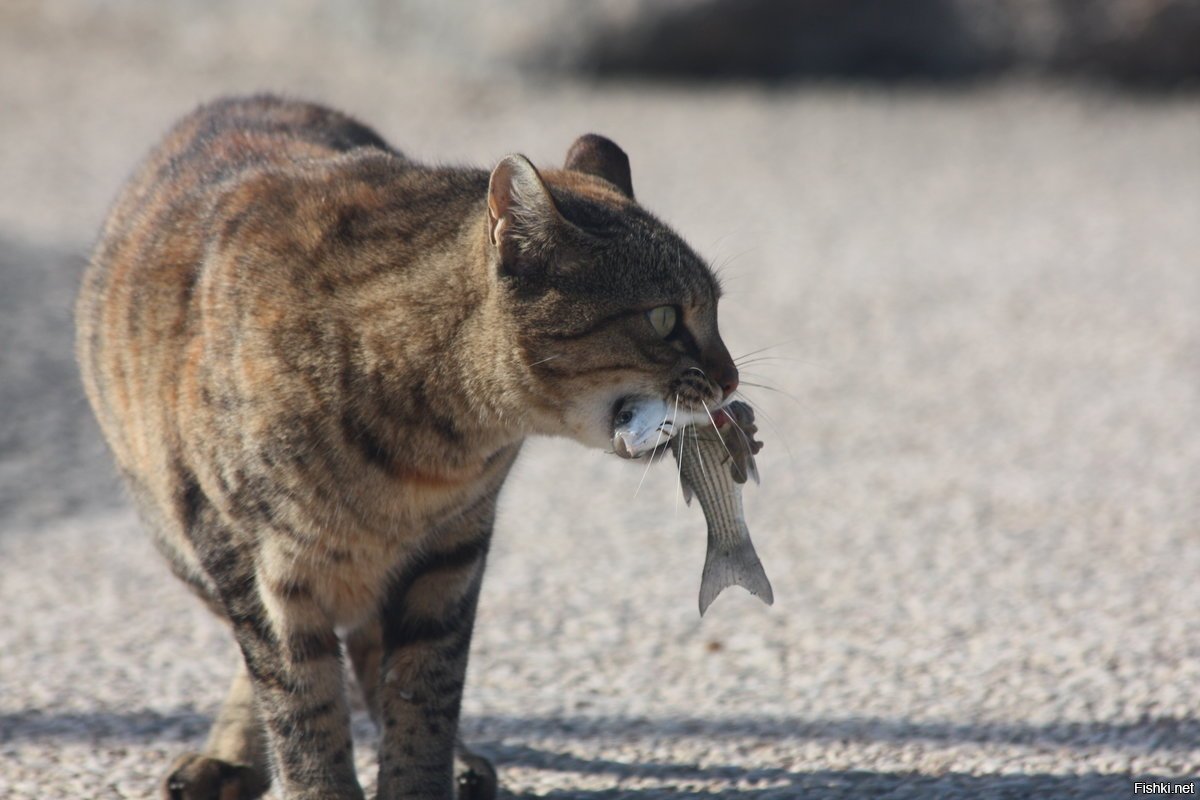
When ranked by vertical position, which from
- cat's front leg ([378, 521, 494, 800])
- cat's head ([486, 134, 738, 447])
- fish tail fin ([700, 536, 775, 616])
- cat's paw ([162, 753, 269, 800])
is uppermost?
cat's head ([486, 134, 738, 447])

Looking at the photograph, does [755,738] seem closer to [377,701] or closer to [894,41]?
[377,701]

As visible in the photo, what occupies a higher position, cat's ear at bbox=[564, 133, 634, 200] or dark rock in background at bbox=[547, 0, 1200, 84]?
dark rock in background at bbox=[547, 0, 1200, 84]

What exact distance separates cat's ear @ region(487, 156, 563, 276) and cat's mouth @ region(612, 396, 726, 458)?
0.32 m

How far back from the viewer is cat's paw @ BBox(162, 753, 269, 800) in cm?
312

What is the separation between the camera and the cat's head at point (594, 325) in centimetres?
271

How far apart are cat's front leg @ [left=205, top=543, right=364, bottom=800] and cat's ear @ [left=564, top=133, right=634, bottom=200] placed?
3.56 ft

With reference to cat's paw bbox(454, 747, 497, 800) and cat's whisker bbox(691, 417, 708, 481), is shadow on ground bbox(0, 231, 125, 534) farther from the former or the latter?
cat's whisker bbox(691, 417, 708, 481)

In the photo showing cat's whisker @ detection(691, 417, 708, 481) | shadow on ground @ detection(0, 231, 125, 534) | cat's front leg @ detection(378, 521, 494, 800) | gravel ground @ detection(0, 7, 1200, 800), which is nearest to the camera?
cat's whisker @ detection(691, 417, 708, 481)

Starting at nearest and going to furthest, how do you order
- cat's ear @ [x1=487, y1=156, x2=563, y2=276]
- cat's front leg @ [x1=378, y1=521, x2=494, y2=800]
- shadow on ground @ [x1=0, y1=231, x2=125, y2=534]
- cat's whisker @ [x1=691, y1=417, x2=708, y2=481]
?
cat's ear @ [x1=487, y1=156, x2=563, y2=276], cat's whisker @ [x1=691, y1=417, x2=708, y2=481], cat's front leg @ [x1=378, y1=521, x2=494, y2=800], shadow on ground @ [x1=0, y1=231, x2=125, y2=534]

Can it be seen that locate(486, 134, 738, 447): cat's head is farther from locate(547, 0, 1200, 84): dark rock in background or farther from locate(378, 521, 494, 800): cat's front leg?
locate(547, 0, 1200, 84): dark rock in background

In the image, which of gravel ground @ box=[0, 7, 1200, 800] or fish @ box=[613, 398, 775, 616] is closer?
fish @ box=[613, 398, 775, 616]

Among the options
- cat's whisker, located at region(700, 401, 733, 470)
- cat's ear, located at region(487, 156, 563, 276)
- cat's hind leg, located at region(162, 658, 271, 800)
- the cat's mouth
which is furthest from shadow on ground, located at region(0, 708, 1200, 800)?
cat's ear, located at region(487, 156, 563, 276)

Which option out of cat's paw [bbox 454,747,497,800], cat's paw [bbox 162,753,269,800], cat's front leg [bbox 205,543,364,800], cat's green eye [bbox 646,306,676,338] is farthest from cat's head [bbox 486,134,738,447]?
cat's paw [bbox 162,753,269,800]

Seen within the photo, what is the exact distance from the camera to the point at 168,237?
3.16m
